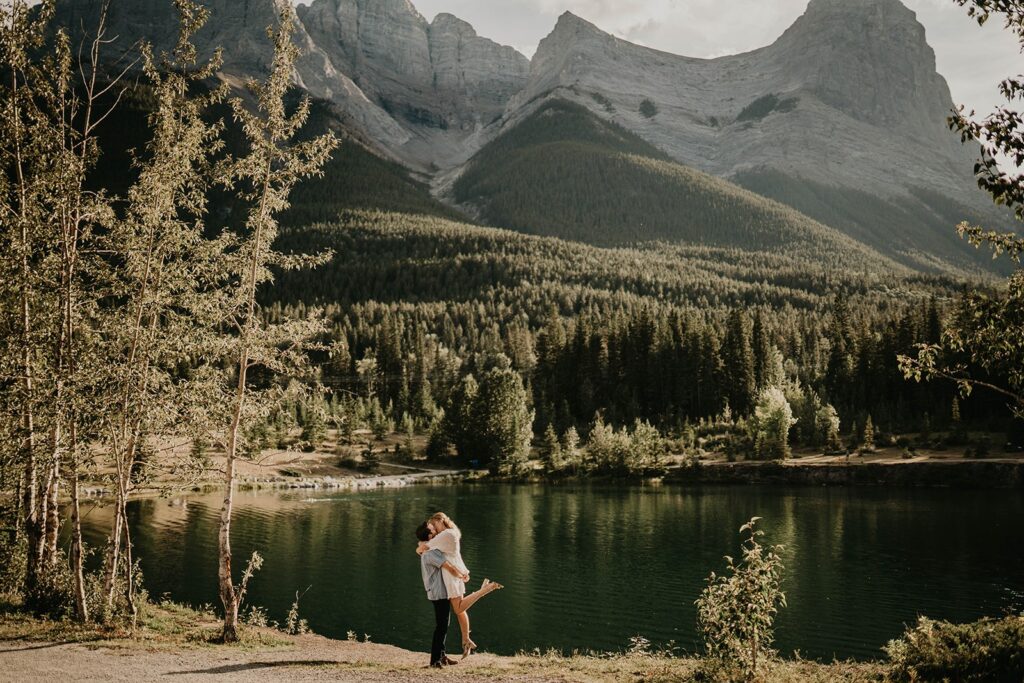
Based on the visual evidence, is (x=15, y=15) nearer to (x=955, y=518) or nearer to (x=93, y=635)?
(x=93, y=635)

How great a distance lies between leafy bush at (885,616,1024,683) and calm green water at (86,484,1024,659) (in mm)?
9801

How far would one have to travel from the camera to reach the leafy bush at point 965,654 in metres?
13.4

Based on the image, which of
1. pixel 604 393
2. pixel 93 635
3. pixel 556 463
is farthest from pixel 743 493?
pixel 93 635

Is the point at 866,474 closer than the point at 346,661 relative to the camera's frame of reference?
No

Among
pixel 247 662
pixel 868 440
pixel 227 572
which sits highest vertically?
pixel 868 440

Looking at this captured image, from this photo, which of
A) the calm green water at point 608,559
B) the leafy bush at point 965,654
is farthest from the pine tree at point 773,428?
the leafy bush at point 965,654

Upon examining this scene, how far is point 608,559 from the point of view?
4888cm

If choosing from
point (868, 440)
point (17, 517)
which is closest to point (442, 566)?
point (17, 517)

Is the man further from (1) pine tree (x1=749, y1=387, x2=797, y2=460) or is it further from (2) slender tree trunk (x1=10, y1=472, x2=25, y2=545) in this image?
(1) pine tree (x1=749, y1=387, x2=797, y2=460)

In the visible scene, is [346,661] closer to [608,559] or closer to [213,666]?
[213,666]

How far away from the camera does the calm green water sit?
33656mm

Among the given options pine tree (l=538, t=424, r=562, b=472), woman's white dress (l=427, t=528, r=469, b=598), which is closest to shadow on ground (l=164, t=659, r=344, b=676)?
woman's white dress (l=427, t=528, r=469, b=598)

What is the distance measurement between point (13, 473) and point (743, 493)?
77.9m

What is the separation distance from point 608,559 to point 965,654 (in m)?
35.7
